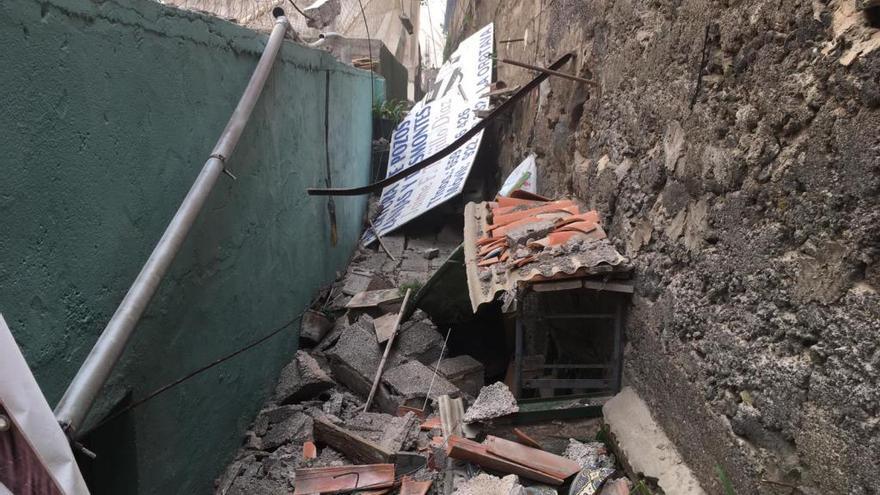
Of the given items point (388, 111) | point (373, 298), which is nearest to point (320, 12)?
point (388, 111)

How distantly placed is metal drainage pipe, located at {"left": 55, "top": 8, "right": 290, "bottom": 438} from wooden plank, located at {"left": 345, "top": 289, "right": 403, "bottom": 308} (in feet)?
7.52

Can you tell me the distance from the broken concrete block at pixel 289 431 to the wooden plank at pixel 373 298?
1.54 meters

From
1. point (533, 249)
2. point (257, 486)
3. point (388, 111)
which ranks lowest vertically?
point (257, 486)

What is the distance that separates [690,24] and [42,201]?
2.49 metres

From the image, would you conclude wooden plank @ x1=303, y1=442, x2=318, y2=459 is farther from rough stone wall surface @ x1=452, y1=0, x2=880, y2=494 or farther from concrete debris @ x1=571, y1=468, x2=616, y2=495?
rough stone wall surface @ x1=452, y1=0, x2=880, y2=494

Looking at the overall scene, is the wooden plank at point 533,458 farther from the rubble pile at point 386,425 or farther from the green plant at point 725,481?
the green plant at point 725,481

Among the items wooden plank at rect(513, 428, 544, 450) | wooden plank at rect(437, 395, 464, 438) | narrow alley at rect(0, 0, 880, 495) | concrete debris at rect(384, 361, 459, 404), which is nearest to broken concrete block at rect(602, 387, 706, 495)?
narrow alley at rect(0, 0, 880, 495)

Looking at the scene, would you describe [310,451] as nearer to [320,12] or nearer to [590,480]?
[590,480]

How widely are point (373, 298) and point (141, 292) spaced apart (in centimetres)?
316

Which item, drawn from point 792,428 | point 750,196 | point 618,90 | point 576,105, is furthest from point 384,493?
point 576,105

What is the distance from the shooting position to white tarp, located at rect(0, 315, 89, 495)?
1048 mm

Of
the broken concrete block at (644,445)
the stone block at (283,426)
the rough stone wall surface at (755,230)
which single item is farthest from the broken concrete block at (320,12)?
the broken concrete block at (644,445)

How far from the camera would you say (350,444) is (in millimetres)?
3152

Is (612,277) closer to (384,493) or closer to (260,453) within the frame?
(384,493)
